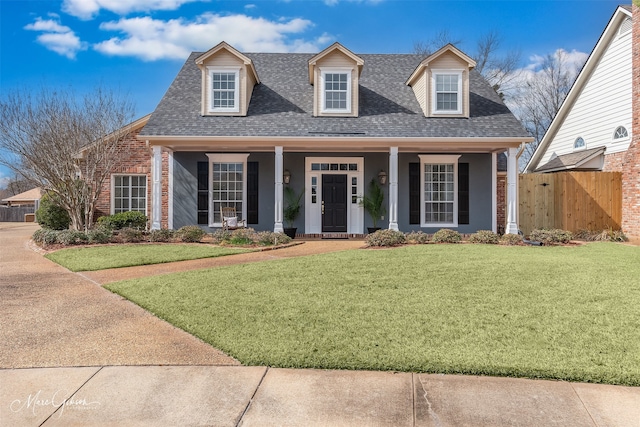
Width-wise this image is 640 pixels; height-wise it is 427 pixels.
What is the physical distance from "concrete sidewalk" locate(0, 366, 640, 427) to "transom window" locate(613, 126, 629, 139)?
14671 mm

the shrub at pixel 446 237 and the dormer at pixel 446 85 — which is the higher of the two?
the dormer at pixel 446 85

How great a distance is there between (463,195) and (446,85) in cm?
370

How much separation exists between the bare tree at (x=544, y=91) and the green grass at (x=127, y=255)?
87.8 ft

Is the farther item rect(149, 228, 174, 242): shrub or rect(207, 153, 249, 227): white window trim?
rect(207, 153, 249, 227): white window trim

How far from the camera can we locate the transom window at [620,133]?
1456cm

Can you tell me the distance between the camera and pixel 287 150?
1385 cm

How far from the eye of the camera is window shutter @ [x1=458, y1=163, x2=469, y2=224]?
1424cm

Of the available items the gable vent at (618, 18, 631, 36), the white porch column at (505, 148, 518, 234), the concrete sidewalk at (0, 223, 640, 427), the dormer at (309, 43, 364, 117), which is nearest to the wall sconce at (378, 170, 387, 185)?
the dormer at (309, 43, 364, 117)

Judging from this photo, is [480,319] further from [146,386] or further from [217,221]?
[217,221]

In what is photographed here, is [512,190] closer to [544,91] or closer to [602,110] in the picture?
[602,110]

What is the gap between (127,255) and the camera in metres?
9.31

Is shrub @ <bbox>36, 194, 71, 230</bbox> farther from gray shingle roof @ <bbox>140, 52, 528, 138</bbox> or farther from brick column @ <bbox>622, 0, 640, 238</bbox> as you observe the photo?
brick column @ <bbox>622, 0, 640, 238</bbox>

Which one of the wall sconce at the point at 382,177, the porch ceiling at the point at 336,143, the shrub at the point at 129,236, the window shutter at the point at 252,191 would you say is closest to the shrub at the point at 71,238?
the shrub at the point at 129,236

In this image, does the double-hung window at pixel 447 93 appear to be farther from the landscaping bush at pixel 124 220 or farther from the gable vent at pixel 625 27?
the landscaping bush at pixel 124 220
